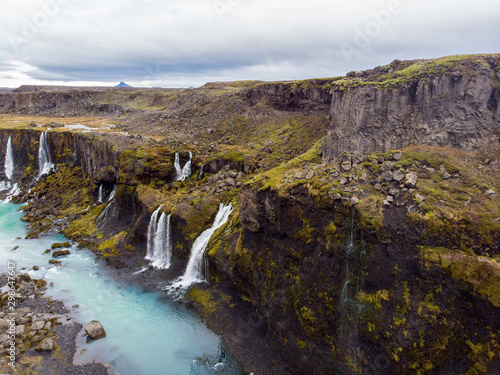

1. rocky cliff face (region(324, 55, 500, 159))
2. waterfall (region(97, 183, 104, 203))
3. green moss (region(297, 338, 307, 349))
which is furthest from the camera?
waterfall (region(97, 183, 104, 203))

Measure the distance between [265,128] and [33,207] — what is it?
4065 centimetres

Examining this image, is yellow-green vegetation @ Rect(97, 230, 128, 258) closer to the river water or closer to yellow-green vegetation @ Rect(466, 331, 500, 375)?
the river water

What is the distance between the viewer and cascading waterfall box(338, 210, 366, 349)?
1756 centimetres

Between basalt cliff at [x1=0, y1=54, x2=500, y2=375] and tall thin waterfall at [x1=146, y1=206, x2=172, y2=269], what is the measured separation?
2.89 ft

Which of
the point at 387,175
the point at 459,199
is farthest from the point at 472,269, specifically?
the point at 387,175

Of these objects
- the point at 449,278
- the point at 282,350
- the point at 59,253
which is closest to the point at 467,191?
the point at 449,278

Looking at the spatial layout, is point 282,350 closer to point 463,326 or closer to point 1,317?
point 463,326

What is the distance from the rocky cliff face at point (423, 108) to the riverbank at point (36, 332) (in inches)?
1090

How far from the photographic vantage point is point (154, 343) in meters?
22.4

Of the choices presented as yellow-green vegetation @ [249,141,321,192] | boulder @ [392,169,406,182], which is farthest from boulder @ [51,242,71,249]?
boulder @ [392,169,406,182]

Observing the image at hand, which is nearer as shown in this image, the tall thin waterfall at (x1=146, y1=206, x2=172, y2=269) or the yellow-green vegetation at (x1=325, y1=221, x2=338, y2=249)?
the yellow-green vegetation at (x1=325, y1=221, x2=338, y2=249)

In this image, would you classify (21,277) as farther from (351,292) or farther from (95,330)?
(351,292)

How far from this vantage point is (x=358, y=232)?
18016mm

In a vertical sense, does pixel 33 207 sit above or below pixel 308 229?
below
